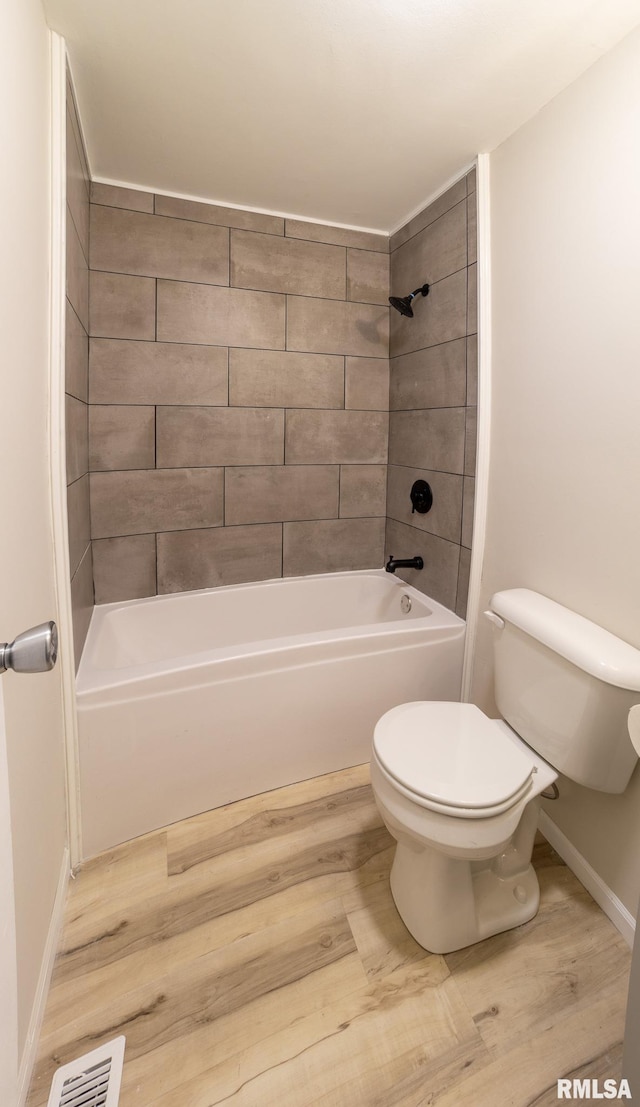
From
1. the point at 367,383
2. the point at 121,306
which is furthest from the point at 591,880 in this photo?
the point at 121,306

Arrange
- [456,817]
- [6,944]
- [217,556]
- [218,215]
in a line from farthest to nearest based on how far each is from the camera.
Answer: [217,556]
[218,215]
[456,817]
[6,944]

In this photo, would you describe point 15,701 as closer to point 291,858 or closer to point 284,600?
point 291,858

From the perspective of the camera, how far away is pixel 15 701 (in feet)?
3.17

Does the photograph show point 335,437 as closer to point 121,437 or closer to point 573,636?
point 121,437

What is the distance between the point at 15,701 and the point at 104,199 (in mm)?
2035

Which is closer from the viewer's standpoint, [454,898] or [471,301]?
[454,898]

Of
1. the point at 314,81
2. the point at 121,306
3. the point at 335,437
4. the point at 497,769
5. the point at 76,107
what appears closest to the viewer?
the point at 497,769

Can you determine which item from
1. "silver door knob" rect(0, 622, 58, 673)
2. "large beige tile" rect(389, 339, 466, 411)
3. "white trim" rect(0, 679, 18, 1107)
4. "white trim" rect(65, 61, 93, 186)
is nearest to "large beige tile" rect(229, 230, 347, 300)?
"large beige tile" rect(389, 339, 466, 411)

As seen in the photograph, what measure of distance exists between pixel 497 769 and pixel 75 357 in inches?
70.5

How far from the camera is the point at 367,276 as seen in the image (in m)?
2.50

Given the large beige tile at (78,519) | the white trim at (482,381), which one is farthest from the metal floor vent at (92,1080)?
the white trim at (482,381)

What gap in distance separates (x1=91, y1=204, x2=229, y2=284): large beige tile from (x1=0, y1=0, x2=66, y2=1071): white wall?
2.51 feet

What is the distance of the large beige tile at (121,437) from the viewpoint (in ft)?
6.95

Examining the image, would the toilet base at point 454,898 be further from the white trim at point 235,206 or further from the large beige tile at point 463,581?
the white trim at point 235,206
